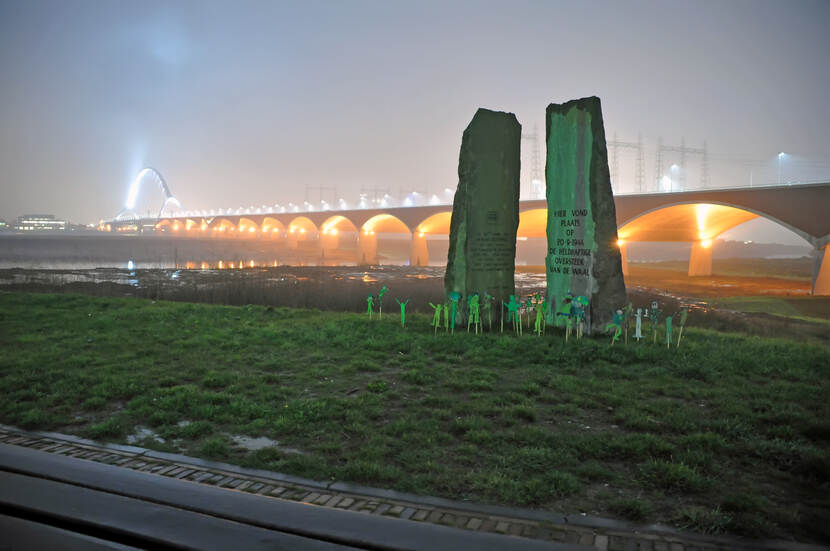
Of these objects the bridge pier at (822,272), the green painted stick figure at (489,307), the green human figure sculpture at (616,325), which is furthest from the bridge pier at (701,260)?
the green painted stick figure at (489,307)

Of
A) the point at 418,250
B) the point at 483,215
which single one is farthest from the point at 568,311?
the point at 418,250

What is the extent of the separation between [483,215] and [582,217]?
231 cm

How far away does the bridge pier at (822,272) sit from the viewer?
2844 cm

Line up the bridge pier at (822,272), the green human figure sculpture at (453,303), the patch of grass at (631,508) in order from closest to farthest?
1. the patch of grass at (631,508)
2. the green human figure sculpture at (453,303)
3. the bridge pier at (822,272)

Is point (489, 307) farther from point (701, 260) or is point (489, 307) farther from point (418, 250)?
point (418, 250)

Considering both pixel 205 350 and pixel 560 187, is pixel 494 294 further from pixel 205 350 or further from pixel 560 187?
pixel 205 350

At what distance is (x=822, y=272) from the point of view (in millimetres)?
28969

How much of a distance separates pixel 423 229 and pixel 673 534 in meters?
61.3

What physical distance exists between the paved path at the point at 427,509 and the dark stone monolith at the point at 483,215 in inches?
332

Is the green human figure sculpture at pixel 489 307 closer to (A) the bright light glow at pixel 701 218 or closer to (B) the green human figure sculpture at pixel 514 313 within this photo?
(B) the green human figure sculpture at pixel 514 313

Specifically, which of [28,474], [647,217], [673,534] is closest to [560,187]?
[673,534]

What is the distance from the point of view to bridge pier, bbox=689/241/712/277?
46.3 metres

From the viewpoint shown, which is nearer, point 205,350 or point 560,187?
point 205,350

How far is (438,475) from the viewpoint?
13.9 feet
